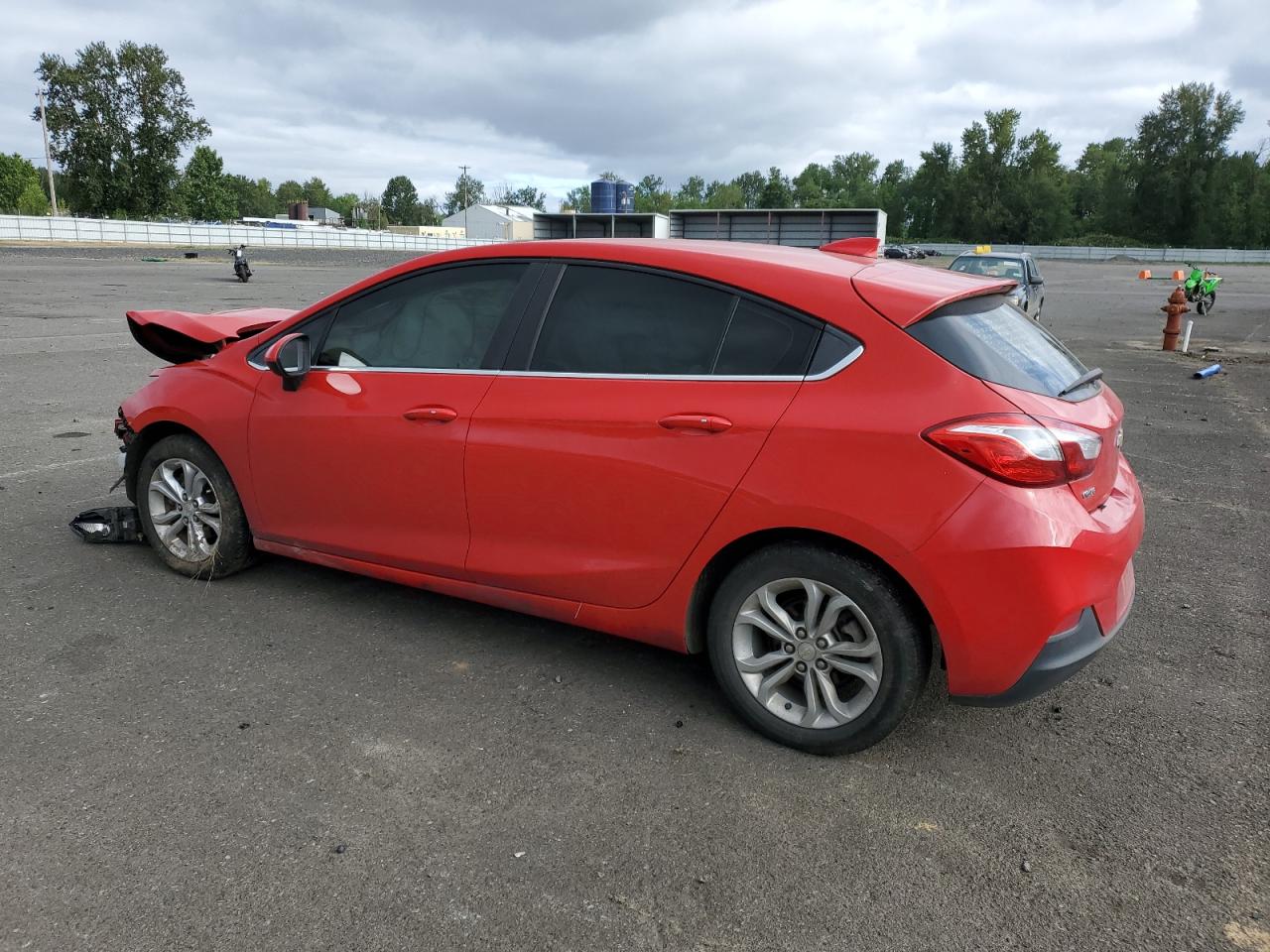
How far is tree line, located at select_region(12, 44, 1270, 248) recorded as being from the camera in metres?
83.8

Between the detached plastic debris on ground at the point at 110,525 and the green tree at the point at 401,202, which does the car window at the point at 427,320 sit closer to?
the detached plastic debris on ground at the point at 110,525

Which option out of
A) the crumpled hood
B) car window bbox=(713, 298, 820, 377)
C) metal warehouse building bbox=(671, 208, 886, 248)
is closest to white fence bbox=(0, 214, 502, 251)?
metal warehouse building bbox=(671, 208, 886, 248)

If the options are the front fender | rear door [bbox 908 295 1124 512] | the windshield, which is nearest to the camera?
rear door [bbox 908 295 1124 512]

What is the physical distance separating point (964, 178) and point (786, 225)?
8252cm

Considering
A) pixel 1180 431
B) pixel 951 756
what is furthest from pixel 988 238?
pixel 951 756

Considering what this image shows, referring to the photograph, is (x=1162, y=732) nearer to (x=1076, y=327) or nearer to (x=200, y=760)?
(x=200, y=760)

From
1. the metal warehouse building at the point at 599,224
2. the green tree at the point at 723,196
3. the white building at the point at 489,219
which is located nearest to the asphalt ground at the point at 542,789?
the metal warehouse building at the point at 599,224

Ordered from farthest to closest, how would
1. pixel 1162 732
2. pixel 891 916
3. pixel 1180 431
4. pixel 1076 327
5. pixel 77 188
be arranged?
pixel 77 188 → pixel 1076 327 → pixel 1180 431 → pixel 1162 732 → pixel 891 916

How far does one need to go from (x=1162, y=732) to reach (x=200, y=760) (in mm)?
3308

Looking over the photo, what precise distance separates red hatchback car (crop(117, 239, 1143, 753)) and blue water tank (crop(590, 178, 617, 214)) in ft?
Answer: 173

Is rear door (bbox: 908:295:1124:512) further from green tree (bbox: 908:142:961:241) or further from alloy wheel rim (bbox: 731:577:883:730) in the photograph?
green tree (bbox: 908:142:961:241)

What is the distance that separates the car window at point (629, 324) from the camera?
3236 mm

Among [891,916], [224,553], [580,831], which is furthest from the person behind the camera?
[224,553]

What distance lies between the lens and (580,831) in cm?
271
